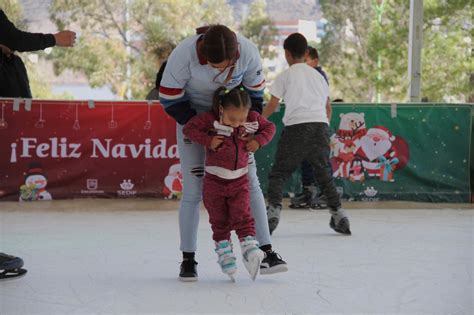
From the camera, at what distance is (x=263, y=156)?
661 cm

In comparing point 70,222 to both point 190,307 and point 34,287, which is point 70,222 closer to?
point 34,287

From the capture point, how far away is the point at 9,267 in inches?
141

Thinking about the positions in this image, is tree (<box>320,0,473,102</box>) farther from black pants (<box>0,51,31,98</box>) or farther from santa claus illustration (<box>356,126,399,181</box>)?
black pants (<box>0,51,31,98</box>)

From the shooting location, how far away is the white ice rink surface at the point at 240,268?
10.3 feet

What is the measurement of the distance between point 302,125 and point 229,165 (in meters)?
1.41

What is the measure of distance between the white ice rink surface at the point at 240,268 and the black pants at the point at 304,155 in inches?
11.9

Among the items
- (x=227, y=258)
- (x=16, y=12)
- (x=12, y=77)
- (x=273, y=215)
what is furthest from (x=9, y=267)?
(x=16, y=12)

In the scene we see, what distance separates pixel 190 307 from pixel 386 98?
14.6 meters

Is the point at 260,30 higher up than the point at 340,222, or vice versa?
the point at 260,30

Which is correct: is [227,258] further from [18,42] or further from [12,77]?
[12,77]

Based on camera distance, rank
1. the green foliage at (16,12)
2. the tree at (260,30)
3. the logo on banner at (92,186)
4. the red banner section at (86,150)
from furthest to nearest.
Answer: the tree at (260,30), the green foliage at (16,12), the logo on banner at (92,186), the red banner section at (86,150)

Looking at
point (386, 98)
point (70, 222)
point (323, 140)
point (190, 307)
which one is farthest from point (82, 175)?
point (386, 98)

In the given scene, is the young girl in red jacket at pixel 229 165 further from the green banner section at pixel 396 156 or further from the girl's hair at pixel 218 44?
the green banner section at pixel 396 156

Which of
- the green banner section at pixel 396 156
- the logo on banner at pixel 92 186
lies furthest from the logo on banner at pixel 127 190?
the green banner section at pixel 396 156
